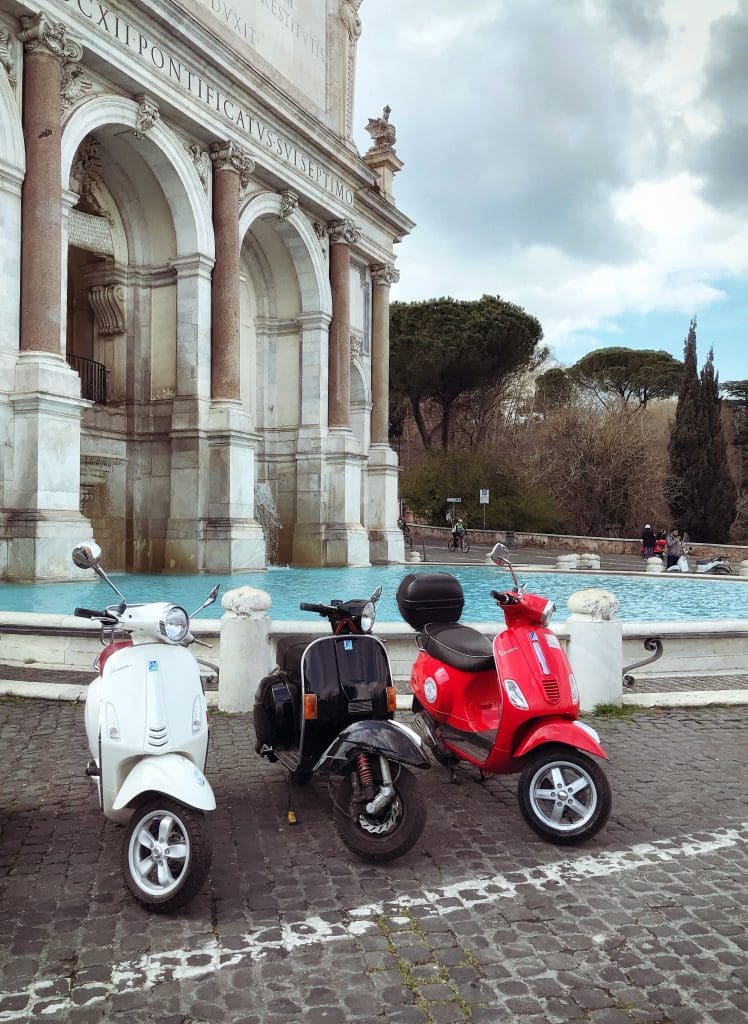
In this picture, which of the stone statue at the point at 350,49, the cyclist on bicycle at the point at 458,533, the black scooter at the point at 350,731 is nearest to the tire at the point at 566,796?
the black scooter at the point at 350,731

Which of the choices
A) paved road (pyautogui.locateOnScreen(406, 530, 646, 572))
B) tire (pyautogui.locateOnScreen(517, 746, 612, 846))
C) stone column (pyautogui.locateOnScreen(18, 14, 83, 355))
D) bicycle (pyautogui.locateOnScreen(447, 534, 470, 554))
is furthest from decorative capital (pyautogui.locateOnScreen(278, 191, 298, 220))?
tire (pyautogui.locateOnScreen(517, 746, 612, 846))

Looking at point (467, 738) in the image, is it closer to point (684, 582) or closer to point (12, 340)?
point (12, 340)

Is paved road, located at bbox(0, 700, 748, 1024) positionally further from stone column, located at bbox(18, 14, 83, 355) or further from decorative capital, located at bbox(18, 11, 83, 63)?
decorative capital, located at bbox(18, 11, 83, 63)

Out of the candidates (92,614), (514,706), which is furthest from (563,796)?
(92,614)

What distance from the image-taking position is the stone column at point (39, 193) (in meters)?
12.0

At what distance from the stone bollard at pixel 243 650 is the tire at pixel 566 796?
257 cm

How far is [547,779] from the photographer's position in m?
3.33

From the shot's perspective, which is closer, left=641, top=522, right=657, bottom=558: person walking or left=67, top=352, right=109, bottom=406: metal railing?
left=67, top=352, right=109, bottom=406: metal railing

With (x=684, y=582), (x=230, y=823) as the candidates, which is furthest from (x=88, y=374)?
(x=230, y=823)

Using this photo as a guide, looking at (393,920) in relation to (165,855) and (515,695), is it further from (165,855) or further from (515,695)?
(515,695)

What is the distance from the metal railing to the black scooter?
45.1 ft

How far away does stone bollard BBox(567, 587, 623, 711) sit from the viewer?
5.56 m

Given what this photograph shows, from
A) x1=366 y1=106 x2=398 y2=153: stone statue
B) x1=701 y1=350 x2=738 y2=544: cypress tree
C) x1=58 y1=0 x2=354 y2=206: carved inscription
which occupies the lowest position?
x1=701 y1=350 x2=738 y2=544: cypress tree

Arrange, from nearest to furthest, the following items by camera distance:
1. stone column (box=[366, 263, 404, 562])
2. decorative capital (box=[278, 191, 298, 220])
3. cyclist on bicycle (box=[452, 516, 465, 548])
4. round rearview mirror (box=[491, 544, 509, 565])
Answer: round rearview mirror (box=[491, 544, 509, 565]) → decorative capital (box=[278, 191, 298, 220]) → stone column (box=[366, 263, 404, 562]) → cyclist on bicycle (box=[452, 516, 465, 548])
